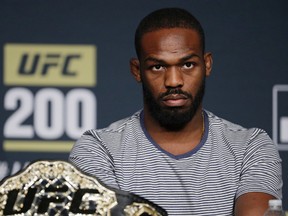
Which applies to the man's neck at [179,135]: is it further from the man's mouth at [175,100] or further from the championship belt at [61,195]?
the championship belt at [61,195]

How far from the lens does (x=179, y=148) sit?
1.64 m

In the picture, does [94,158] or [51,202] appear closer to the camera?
[51,202]

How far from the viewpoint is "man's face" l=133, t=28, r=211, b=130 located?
5.06 ft

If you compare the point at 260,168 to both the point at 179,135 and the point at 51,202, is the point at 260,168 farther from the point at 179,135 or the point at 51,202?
the point at 51,202

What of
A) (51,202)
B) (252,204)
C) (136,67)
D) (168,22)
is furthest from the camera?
(136,67)

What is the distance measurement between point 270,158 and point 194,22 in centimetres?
28

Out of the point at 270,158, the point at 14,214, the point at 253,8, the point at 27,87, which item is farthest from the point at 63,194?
the point at 253,8

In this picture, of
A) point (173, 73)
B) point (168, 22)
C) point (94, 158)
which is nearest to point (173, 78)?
point (173, 73)

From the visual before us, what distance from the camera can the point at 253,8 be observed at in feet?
8.13

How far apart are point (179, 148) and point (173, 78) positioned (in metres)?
0.16

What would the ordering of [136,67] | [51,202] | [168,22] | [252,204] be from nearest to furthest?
[51,202], [252,204], [168,22], [136,67]

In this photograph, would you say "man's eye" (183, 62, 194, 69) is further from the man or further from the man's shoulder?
the man's shoulder

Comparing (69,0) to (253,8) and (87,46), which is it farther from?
(253,8)

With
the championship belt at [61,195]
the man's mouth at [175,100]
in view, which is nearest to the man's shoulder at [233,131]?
the man's mouth at [175,100]
